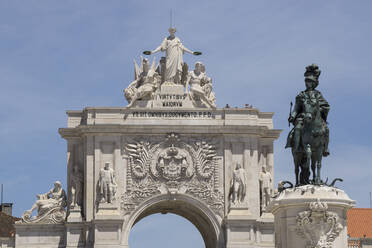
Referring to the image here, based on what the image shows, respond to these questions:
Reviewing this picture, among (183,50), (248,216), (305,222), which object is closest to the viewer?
(305,222)

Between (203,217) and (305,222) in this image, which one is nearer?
(305,222)

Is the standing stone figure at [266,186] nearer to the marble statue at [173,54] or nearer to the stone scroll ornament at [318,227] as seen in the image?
the marble statue at [173,54]

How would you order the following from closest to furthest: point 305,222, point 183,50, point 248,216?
point 305,222
point 248,216
point 183,50

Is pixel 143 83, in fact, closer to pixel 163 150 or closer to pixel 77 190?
pixel 163 150

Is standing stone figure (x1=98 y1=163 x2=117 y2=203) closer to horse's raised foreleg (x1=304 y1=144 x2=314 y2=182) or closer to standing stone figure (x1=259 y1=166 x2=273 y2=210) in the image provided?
standing stone figure (x1=259 y1=166 x2=273 y2=210)

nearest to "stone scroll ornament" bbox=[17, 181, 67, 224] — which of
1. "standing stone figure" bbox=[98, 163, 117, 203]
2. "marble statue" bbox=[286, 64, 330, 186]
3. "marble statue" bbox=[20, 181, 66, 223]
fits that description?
"marble statue" bbox=[20, 181, 66, 223]

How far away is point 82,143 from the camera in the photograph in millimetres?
50719

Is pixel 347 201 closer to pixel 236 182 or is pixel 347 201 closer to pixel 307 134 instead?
pixel 307 134

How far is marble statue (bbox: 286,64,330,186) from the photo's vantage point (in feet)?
76.2

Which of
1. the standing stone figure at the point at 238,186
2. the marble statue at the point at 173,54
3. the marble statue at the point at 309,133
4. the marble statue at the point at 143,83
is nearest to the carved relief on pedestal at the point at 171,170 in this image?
the standing stone figure at the point at 238,186

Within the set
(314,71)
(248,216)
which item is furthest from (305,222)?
(248,216)

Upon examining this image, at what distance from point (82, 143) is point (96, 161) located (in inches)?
66.7

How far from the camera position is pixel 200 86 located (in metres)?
51.1

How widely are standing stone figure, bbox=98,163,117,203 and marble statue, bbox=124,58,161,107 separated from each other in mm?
3536
